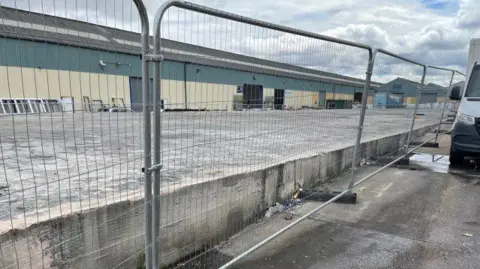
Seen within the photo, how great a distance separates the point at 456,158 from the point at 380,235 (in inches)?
208

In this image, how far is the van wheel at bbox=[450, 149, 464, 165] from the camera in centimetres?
792

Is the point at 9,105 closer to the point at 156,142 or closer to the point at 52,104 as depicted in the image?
the point at 52,104

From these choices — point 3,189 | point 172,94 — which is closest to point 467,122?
point 172,94

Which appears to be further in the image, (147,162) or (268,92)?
(268,92)

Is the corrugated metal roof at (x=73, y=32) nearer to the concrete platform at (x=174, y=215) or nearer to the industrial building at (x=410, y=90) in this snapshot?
the concrete platform at (x=174, y=215)

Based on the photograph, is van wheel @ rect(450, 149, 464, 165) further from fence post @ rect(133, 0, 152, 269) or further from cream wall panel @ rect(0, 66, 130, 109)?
fence post @ rect(133, 0, 152, 269)

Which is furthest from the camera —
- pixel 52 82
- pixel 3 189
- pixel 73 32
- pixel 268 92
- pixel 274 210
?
pixel 274 210

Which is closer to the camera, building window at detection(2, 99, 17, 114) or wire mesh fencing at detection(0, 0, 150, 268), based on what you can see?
wire mesh fencing at detection(0, 0, 150, 268)

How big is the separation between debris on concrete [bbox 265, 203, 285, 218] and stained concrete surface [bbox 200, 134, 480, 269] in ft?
0.33

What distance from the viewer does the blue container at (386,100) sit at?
7844 millimetres

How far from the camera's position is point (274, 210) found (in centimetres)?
484

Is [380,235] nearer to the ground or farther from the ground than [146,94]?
nearer to the ground

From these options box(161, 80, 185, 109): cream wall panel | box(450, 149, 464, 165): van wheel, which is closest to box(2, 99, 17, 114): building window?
box(161, 80, 185, 109): cream wall panel

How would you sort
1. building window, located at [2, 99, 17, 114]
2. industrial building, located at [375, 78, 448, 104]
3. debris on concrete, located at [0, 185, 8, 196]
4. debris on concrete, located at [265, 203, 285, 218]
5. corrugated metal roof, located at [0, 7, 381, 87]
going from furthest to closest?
industrial building, located at [375, 78, 448, 104] → debris on concrete, located at [265, 203, 285, 218] → debris on concrete, located at [0, 185, 8, 196] → building window, located at [2, 99, 17, 114] → corrugated metal roof, located at [0, 7, 381, 87]
